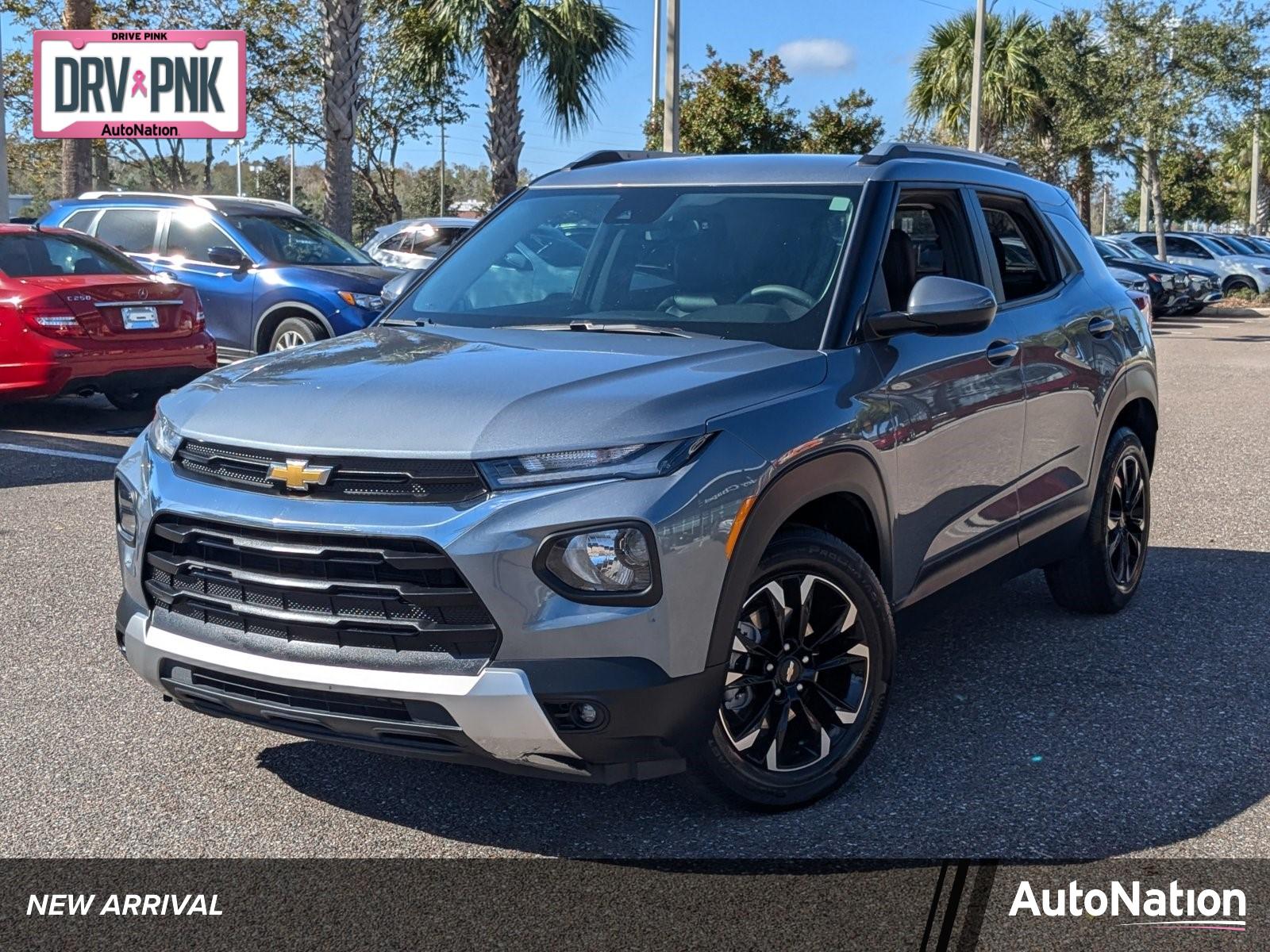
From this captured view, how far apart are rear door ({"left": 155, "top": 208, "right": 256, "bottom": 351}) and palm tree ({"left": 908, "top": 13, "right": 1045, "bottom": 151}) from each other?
2625 centimetres

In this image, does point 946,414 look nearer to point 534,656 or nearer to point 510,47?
point 534,656

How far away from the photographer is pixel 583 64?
2480 cm

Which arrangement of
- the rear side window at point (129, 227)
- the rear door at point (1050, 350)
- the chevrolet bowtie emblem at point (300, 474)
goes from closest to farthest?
the chevrolet bowtie emblem at point (300, 474), the rear door at point (1050, 350), the rear side window at point (129, 227)

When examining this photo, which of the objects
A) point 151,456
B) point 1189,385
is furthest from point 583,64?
point 151,456

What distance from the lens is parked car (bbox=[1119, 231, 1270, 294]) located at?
112 ft

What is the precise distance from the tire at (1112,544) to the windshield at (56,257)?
8.54m

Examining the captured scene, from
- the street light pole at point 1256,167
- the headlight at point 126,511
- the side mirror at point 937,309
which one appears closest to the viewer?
the headlight at point 126,511

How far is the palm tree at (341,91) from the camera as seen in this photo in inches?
819

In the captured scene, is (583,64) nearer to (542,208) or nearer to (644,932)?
(542,208)

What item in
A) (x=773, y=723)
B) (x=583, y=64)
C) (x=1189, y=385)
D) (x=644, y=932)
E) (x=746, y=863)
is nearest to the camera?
(x=644, y=932)

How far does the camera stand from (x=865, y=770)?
4.38m

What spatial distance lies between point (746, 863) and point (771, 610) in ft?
2.13

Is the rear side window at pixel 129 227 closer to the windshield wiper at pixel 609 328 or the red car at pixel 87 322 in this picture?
the red car at pixel 87 322

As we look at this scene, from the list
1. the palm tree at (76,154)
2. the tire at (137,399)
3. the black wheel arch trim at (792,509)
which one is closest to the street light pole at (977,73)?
the palm tree at (76,154)
